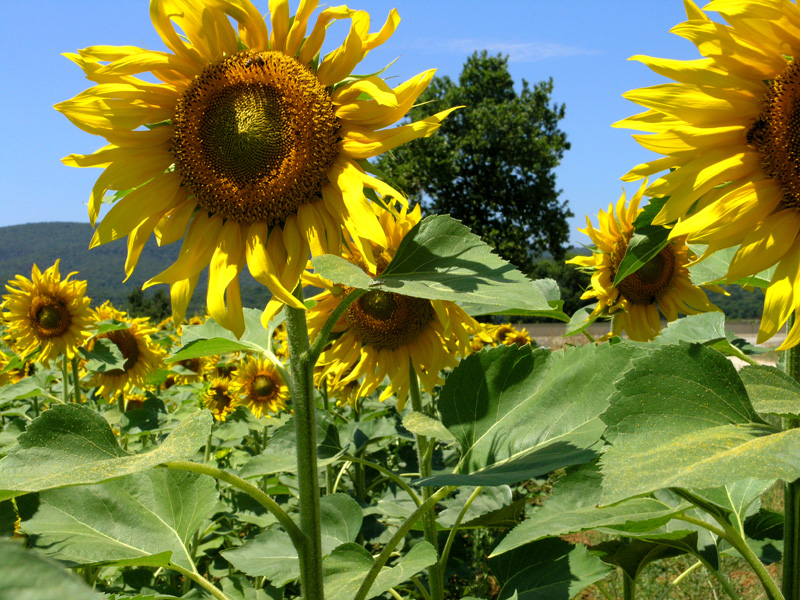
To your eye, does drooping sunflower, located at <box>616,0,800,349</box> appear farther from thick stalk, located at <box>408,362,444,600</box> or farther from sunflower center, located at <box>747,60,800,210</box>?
thick stalk, located at <box>408,362,444,600</box>

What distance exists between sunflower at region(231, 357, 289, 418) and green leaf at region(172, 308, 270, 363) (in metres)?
2.79

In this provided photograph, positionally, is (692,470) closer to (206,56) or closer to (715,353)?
(715,353)

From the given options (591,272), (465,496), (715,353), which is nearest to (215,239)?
(715,353)

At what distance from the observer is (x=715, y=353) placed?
3.38 feet

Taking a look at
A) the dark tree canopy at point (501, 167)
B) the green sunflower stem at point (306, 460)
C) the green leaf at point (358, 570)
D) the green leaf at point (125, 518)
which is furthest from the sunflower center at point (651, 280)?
the dark tree canopy at point (501, 167)

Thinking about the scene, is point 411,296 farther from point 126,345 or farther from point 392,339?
point 126,345

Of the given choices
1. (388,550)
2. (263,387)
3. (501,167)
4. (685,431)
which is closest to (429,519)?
(388,550)

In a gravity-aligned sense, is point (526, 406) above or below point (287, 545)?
above

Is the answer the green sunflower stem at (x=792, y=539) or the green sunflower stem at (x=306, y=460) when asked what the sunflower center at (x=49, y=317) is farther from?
the green sunflower stem at (x=792, y=539)

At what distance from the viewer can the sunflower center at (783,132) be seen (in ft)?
3.81

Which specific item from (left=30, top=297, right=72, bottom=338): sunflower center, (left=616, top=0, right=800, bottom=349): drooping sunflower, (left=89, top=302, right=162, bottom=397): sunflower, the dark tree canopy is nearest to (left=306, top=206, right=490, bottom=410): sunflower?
(left=616, top=0, right=800, bottom=349): drooping sunflower

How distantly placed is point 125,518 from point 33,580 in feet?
4.51

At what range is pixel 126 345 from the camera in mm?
4859

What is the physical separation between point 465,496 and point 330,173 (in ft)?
6.05
